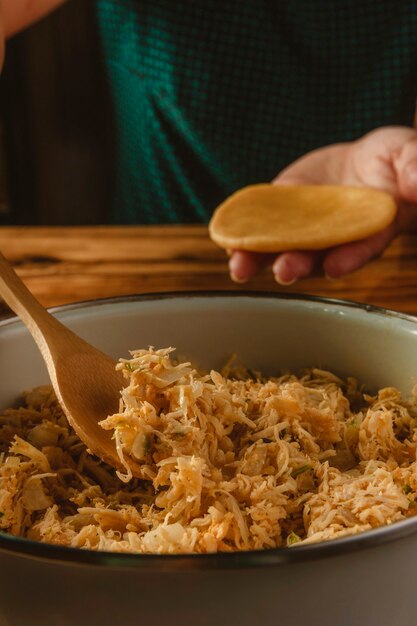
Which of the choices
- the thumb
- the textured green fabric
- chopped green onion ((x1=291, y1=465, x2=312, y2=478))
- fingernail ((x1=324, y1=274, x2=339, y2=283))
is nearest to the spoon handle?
chopped green onion ((x1=291, y1=465, x2=312, y2=478))

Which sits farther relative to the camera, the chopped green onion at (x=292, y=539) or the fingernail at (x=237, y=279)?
the fingernail at (x=237, y=279)

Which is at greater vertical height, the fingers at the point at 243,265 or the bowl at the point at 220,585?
the bowl at the point at 220,585

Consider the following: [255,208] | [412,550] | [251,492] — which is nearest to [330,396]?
[251,492]

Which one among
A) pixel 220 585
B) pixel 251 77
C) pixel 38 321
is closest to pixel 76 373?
pixel 38 321

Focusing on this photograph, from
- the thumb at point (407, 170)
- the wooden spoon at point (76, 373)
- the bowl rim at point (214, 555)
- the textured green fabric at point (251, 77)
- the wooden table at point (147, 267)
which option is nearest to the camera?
the bowl rim at point (214, 555)

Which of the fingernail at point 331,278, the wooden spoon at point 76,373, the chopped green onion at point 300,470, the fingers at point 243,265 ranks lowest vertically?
the fingernail at point 331,278

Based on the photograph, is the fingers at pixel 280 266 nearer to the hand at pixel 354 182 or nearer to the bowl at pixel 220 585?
the hand at pixel 354 182

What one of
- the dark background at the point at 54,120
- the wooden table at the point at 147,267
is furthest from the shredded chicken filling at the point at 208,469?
the dark background at the point at 54,120
